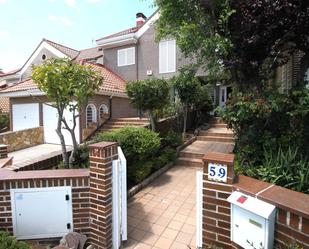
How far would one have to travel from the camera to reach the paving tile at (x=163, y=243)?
350cm

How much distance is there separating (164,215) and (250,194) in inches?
93.5

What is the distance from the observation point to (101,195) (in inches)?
133

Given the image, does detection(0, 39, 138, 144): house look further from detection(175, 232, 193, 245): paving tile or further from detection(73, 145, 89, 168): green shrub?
detection(175, 232, 193, 245): paving tile

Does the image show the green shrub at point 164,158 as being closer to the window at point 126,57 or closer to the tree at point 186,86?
the tree at point 186,86

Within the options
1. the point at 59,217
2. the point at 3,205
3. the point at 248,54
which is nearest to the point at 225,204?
the point at 59,217

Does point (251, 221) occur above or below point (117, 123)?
below

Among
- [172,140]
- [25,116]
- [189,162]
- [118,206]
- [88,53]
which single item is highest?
[88,53]

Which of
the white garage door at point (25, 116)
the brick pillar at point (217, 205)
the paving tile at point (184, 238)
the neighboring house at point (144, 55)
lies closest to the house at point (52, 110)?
the white garage door at point (25, 116)

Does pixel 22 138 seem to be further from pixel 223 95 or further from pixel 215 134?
pixel 223 95

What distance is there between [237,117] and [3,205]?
4.80 metres

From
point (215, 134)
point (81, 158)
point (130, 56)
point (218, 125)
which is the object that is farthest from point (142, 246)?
point (130, 56)

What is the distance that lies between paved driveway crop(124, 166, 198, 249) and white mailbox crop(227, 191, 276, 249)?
0.62 meters

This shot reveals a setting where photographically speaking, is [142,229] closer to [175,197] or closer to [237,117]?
[175,197]

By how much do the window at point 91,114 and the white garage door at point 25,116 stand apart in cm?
298
